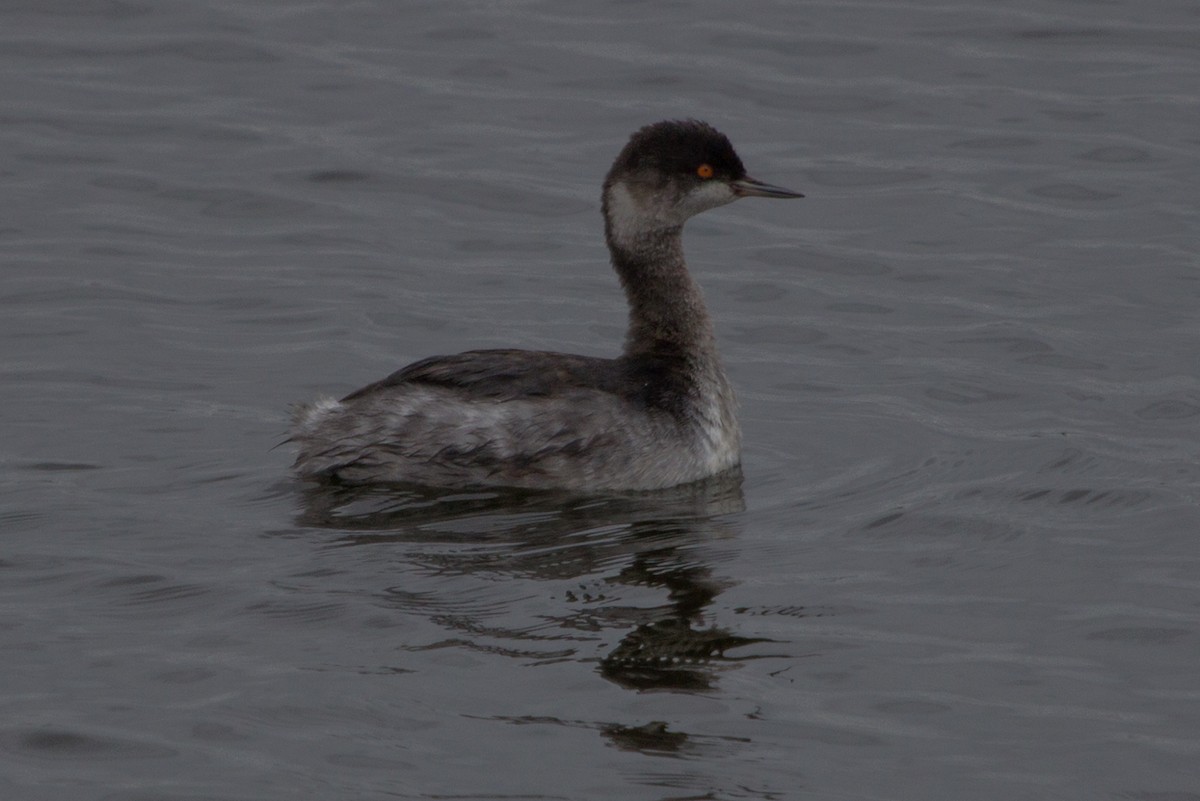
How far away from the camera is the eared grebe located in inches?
344

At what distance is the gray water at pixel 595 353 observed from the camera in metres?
6.45

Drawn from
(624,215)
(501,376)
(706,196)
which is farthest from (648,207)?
(501,376)

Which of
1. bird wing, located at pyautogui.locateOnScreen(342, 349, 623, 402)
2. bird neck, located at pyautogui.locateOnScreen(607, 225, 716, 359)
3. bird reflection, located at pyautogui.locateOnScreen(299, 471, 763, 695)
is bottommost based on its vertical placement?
bird reflection, located at pyautogui.locateOnScreen(299, 471, 763, 695)

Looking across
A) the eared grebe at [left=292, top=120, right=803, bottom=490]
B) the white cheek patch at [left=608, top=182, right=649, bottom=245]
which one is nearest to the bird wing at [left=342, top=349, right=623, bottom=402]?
the eared grebe at [left=292, top=120, right=803, bottom=490]

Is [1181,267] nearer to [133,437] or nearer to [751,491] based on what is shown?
[751,491]

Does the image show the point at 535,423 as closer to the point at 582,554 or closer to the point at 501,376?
the point at 501,376

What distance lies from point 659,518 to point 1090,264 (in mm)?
4100

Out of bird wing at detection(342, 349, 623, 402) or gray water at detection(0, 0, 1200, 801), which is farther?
bird wing at detection(342, 349, 623, 402)

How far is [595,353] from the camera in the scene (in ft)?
35.2

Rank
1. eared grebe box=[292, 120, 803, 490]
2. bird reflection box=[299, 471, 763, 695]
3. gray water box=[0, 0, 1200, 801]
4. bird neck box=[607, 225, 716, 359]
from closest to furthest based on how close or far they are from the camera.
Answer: gray water box=[0, 0, 1200, 801] → bird reflection box=[299, 471, 763, 695] → eared grebe box=[292, 120, 803, 490] → bird neck box=[607, 225, 716, 359]

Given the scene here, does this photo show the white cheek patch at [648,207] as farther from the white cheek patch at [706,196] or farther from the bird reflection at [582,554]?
the bird reflection at [582,554]

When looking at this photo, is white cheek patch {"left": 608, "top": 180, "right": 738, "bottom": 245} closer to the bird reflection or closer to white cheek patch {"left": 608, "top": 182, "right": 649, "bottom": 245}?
white cheek patch {"left": 608, "top": 182, "right": 649, "bottom": 245}

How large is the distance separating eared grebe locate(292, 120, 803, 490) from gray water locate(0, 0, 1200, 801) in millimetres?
172

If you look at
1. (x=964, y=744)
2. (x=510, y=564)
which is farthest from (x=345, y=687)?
(x=964, y=744)
